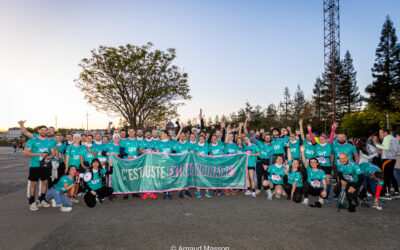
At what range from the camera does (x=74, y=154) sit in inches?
264

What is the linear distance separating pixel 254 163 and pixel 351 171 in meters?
2.67

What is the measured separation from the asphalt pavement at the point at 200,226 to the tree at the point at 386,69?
4259 cm

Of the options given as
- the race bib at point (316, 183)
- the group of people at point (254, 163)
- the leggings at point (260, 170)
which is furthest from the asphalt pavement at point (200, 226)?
the leggings at point (260, 170)

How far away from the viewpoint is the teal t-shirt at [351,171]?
5.72m

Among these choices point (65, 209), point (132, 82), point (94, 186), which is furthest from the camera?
point (132, 82)

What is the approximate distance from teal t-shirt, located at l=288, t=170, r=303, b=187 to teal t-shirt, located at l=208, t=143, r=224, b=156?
221 cm

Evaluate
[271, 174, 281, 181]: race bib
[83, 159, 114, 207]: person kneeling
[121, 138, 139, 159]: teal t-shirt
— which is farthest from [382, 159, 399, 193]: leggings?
[83, 159, 114, 207]: person kneeling

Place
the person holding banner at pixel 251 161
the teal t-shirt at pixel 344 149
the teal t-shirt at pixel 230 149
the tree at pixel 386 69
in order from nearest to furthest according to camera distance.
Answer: the teal t-shirt at pixel 344 149, the person holding banner at pixel 251 161, the teal t-shirt at pixel 230 149, the tree at pixel 386 69

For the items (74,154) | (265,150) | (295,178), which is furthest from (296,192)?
(74,154)

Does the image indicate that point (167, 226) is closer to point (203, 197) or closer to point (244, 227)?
point (244, 227)

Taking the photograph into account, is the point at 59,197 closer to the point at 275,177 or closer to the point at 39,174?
the point at 39,174

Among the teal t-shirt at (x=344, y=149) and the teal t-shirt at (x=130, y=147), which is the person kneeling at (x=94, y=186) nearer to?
the teal t-shirt at (x=130, y=147)

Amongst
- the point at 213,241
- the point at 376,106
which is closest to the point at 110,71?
the point at 213,241

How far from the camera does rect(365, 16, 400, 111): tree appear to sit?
3878 centimetres
